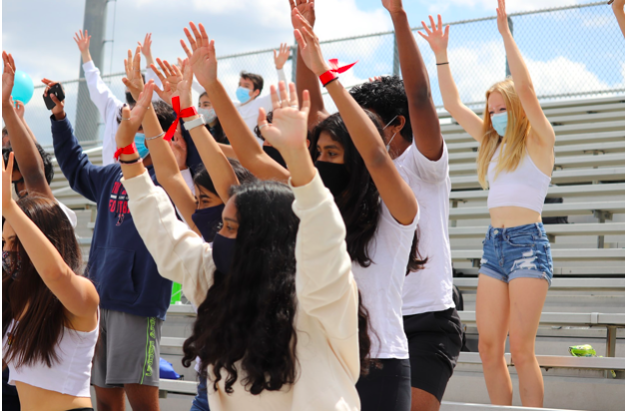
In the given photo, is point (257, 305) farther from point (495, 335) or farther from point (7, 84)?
point (7, 84)

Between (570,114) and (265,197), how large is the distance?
251 inches

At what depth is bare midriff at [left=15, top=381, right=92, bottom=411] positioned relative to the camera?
6.54 feet

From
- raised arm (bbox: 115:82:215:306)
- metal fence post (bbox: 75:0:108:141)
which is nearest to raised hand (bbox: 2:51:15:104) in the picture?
raised arm (bbox: 115:82:215:306)

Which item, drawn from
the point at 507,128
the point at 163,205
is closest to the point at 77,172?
the point at 163,205

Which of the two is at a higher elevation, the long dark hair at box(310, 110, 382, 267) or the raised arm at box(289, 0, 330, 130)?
the raised arm at box(289, 0, 330, 130)

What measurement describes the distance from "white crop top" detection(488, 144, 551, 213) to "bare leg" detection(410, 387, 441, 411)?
3.90 feet

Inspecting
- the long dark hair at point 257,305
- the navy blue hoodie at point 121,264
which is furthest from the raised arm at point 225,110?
the navy blue hoodie at point 121,264

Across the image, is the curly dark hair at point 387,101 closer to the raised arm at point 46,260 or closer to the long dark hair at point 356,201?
the long dark hair at point 356,201

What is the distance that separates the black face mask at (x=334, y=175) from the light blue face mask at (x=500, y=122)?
1.50 m

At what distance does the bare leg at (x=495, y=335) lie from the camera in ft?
9.06

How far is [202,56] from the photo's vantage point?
1997 millimetres

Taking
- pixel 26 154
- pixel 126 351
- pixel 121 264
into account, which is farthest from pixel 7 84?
pixel 126 351

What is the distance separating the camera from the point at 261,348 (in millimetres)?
1350

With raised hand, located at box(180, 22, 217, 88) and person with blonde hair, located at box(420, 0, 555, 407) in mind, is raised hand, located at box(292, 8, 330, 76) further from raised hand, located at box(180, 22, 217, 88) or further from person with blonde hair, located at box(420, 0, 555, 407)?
person with blonde hair, located at box(420, 0, 555, 407)
